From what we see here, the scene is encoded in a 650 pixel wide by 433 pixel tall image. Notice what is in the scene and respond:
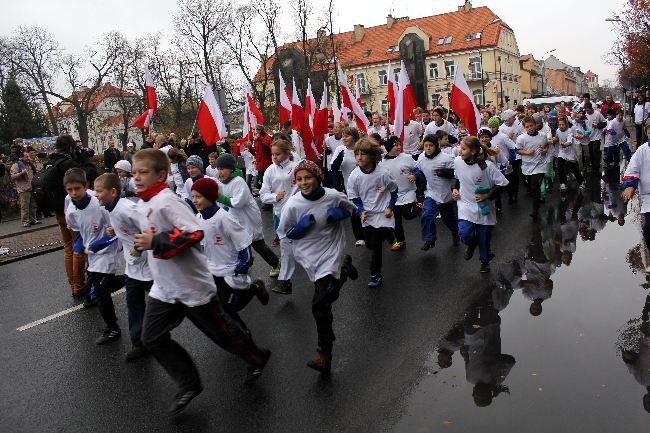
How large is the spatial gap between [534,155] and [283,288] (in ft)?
20.9

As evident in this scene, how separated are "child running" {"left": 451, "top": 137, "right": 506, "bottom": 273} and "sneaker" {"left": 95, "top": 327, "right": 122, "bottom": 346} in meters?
4.17

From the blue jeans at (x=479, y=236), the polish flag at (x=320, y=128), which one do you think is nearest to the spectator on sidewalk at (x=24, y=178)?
the polish flag at (x=320, y=128)

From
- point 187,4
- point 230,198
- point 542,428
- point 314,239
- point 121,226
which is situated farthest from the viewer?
point 187,4

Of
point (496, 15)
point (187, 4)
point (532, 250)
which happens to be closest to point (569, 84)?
point (496, 15)

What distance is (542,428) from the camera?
3.57 m

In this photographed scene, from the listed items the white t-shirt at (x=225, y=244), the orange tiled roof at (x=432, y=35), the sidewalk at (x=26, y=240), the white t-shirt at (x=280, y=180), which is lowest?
the sidewalk at (x=26, y=240)

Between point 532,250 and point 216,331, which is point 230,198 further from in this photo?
point 532,250

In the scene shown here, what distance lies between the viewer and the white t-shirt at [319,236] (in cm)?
480

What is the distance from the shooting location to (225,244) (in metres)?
5.34

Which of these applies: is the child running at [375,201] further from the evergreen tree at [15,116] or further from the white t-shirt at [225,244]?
the evergreen tree at [15,116]

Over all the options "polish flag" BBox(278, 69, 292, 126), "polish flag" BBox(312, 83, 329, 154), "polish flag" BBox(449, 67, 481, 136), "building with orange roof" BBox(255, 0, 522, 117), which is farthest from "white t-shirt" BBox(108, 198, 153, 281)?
"building with orange roof" BBox(255, 0, 522, 117)

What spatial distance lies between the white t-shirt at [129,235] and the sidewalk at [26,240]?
6790mm

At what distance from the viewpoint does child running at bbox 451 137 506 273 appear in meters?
7.12

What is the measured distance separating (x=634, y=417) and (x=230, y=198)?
15.3 ft
